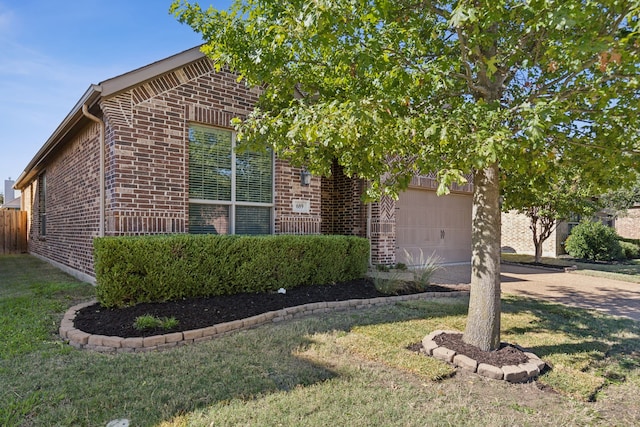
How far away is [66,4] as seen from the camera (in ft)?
22.4

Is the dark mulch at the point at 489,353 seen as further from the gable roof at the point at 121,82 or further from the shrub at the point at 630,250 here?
the shrub at the point at 630,250

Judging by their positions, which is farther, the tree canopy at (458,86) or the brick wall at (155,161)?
the brick wall at (155,161)

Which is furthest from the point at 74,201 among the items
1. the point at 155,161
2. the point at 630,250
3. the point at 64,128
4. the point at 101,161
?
the point at 630,250

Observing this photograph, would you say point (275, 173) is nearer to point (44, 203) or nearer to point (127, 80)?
point (127, 80)

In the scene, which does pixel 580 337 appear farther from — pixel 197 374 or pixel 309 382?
pixel 197 374

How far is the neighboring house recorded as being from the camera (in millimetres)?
5945

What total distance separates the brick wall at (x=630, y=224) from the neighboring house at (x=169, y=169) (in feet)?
71.8

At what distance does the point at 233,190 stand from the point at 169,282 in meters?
2.28

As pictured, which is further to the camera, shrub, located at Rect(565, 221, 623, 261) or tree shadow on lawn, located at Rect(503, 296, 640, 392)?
shrub, located at Rect(565, 221, 623, 261)

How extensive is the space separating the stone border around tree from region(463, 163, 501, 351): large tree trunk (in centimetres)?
35

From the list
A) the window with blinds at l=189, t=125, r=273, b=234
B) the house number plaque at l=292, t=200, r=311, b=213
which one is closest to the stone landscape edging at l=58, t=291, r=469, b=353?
the window with blinds at l=189, t=125, r=273, b=234

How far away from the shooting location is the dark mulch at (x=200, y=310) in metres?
4.31

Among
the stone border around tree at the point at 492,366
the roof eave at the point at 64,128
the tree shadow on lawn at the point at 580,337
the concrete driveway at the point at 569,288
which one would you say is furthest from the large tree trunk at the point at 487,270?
the roof eave at the point at 64,128

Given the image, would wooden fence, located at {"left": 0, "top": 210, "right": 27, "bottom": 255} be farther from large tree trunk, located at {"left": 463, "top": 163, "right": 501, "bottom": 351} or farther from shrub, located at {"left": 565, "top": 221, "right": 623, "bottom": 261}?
shrub, located at {"left": 565, "top": 221, "right": 623, "bottom": 261}
